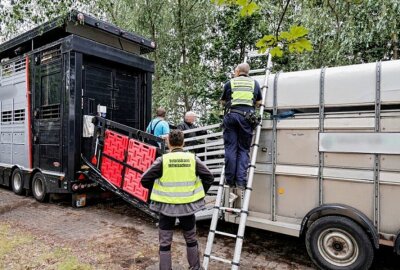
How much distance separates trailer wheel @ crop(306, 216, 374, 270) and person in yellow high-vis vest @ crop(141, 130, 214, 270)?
1.42 m

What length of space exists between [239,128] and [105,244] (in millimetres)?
2534

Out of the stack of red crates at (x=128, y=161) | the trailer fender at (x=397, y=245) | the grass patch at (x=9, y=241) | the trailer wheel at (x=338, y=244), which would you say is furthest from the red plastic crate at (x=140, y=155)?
the trailer fender at (x=397, y=245)

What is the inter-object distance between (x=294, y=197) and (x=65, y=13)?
478 centimetres

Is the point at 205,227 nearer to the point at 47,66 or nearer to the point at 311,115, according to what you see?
the point at 311,115

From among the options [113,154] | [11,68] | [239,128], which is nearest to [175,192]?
[239,128]

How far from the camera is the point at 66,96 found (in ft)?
20.1

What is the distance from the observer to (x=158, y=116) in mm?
6020

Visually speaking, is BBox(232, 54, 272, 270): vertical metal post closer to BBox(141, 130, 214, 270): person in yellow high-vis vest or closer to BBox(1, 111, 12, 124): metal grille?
BBox(141, 130, 214, 270): person in yellow high-vis vest

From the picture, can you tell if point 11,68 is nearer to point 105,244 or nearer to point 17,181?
point 17,181

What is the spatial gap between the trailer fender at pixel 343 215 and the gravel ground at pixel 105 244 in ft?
2.09

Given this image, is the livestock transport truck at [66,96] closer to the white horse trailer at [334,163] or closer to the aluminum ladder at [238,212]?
the aluminum ladder at [238,212]

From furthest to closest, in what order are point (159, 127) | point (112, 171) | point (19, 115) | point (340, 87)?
point (19, 115)
point (159, 127)
point (112, 171)
point (340, 87)

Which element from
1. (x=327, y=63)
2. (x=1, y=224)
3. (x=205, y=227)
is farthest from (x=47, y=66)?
(x=327, y=63)

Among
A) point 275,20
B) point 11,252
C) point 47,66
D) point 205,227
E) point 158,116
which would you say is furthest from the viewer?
point 275,20
